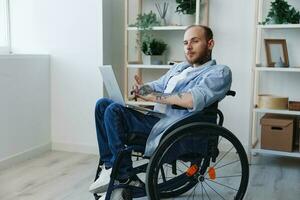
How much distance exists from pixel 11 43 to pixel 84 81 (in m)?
0.76

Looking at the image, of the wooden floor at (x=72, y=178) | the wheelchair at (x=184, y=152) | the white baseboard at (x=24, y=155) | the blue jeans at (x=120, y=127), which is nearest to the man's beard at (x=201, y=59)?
the wheelchair at (x=184, y=152)

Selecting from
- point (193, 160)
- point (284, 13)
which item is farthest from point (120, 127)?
point (284, 13)

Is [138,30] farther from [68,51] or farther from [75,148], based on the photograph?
[75,148]

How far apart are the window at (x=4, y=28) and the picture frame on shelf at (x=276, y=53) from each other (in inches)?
83.7

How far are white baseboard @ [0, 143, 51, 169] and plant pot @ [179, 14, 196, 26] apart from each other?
1524 mm

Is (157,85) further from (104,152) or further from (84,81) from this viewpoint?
(84,81)

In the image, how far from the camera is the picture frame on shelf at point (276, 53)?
2840mm

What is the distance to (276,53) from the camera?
2908mm

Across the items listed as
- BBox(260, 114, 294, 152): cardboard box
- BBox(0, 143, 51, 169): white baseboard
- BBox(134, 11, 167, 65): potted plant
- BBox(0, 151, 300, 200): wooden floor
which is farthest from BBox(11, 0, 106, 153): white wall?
BBox(260, 114, 294, 152): cardboard box

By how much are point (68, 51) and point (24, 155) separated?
35.3 inches

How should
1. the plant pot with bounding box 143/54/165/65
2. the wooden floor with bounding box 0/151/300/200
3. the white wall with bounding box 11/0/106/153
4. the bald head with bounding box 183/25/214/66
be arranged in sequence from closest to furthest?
1. the bald head with bounding box 183/25/214/66
2. the wooden floor with bounding box 0/151/300/200
3. the white wall with bounding box 11/0/106/153
4. the plant pot with bounding box 143/54/165/65

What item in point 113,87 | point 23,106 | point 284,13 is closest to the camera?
point 113,87

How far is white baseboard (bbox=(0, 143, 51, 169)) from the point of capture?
8.84ft

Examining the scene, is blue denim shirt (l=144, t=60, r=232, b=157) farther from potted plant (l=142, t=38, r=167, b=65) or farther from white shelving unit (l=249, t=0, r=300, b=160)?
potted plant (l=142, t=38, r=167, b=65)
